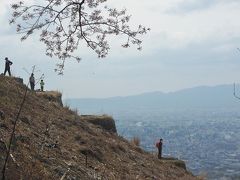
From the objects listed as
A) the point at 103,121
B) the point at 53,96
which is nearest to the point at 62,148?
the point at 103,121

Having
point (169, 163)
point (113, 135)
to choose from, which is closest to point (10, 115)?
point (113, 135)

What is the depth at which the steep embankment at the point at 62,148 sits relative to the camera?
14594 millimetres

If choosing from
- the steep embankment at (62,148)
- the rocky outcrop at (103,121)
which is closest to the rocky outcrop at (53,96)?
the steep embankment at (62,148)

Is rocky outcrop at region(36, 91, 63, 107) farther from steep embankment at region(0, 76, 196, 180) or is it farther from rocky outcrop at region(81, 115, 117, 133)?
rocky outcrop at region(81, 115, 117, 133)

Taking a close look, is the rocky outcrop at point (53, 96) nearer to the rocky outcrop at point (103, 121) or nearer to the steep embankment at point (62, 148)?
the steep embankment at point (62, 148)

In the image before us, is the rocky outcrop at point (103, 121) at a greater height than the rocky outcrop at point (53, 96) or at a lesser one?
lesser

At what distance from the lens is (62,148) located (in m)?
18.3

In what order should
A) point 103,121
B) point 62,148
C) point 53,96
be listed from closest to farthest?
point 62,148, point 103,121, point 53,96

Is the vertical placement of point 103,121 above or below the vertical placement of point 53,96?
below

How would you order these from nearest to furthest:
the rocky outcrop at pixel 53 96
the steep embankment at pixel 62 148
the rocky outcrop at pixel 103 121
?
the steep embankment at pixel 62 148 < the rocky outcrop at pixel 103 121 < the rocky outcrop at pixel 53 96

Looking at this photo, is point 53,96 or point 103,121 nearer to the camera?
point 103,121

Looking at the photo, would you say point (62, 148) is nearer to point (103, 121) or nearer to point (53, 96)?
point (103, 121)

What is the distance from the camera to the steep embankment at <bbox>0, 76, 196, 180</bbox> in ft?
47.9

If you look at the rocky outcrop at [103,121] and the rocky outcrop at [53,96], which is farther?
the rocky outcrop at [53,96]
